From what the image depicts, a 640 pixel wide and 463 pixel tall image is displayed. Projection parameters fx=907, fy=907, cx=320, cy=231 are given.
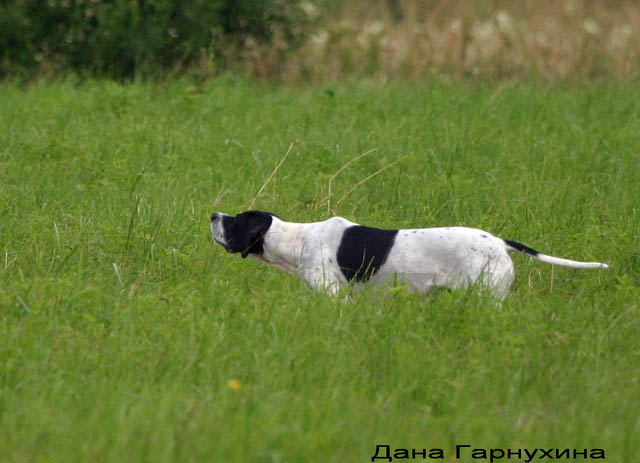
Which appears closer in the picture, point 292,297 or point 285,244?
point 292,297

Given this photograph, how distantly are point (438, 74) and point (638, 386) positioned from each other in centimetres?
758

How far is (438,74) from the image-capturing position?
1104cm

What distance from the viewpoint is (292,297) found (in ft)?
15.9

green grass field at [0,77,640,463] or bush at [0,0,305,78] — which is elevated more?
bush at [0,0,305,78]

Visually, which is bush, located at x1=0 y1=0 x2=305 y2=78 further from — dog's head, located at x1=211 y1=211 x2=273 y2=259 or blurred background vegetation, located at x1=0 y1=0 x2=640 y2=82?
dog's head, located at x1=211 y1=211 x2=273 y2=259

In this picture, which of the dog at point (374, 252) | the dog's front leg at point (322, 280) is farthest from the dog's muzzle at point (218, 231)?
the dog's front leg at point (322, 280)

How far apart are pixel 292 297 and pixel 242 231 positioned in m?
0.60

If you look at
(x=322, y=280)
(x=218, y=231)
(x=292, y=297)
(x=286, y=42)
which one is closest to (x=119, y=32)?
(x=286, y=42)

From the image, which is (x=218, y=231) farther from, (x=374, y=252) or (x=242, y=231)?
(x=374, y=252)

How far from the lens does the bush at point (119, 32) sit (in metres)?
11.0

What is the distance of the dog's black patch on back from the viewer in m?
5.01

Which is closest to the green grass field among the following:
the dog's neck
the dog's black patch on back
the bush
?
the dog's neck

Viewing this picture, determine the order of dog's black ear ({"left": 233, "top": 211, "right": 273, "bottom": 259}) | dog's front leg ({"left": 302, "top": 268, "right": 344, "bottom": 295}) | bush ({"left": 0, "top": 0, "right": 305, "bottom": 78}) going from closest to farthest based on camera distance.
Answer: dog's front leg ({"left": 302, "top": 268, "right": 344, "bottom": 295}) < dog's black ear ({"left": 233, "top": 211, "right": 273, "bottom": 259}) < bush ({"left": 0, "top": 0, "right": 305, "bottom": 78})

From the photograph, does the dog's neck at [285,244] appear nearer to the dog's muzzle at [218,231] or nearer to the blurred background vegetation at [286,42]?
the dog's muzzle at [218,231]
